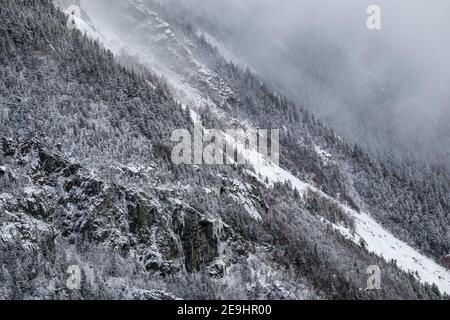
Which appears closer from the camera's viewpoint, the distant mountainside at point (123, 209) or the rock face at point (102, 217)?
the distant mountainside at point (123, 209)

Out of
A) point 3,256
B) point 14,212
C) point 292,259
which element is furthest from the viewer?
point 292,259

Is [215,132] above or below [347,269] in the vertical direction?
above

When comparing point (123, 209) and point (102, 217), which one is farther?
point (123, 209)

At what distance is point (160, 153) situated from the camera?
5851 inches

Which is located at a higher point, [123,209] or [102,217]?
[123,209]

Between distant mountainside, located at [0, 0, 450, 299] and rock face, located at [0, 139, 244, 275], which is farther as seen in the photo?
rock face, located at [0, 139, 244, 275]

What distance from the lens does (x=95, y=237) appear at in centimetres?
11931

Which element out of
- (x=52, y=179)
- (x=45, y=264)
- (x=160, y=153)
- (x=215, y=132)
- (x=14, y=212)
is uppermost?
(x=215, y=132)

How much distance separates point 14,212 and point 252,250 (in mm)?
46623
